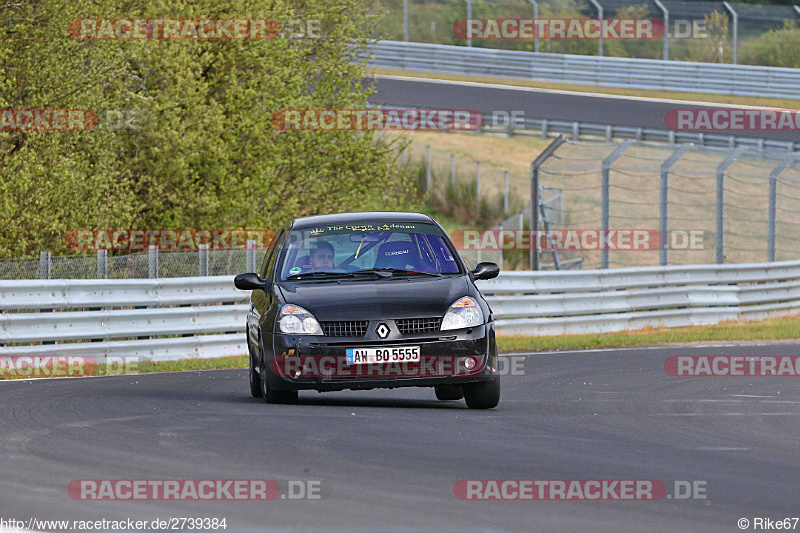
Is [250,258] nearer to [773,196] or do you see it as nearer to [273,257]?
[273,257]

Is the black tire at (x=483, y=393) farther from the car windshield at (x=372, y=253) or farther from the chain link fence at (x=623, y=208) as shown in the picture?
the chain link fence at (x=623, y=208)

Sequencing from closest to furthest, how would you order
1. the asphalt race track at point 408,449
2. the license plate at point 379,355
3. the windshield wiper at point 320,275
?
the asphalt race track at point 408,449, the license plate at point 379,355, the windshield wiper at point 320,275

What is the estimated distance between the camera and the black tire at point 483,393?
34.1ft

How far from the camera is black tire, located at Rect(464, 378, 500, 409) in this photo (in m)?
10.4

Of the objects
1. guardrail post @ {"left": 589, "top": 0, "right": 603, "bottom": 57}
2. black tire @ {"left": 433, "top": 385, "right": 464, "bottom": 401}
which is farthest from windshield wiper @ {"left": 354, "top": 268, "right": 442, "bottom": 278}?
guardrail post @ {"left": 589, "top": 0, "right": 603, "bottom": 57}

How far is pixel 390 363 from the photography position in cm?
995

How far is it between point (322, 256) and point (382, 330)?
1.28 metres

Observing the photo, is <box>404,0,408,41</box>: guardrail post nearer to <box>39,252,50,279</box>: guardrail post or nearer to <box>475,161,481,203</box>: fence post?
<box>475,161,481,203</box>: fence post

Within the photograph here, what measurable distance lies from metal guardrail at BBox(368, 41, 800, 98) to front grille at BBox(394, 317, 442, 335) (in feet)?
113

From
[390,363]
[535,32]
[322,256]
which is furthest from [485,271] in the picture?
[535,32]

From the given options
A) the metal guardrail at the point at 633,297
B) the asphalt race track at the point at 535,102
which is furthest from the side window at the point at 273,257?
the asphalt race track at the point at 535,102

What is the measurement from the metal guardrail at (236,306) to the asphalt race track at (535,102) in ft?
65.3

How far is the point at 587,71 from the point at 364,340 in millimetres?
39635

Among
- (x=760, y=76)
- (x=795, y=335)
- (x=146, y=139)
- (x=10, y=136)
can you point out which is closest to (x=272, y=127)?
(x=146, y=139)
